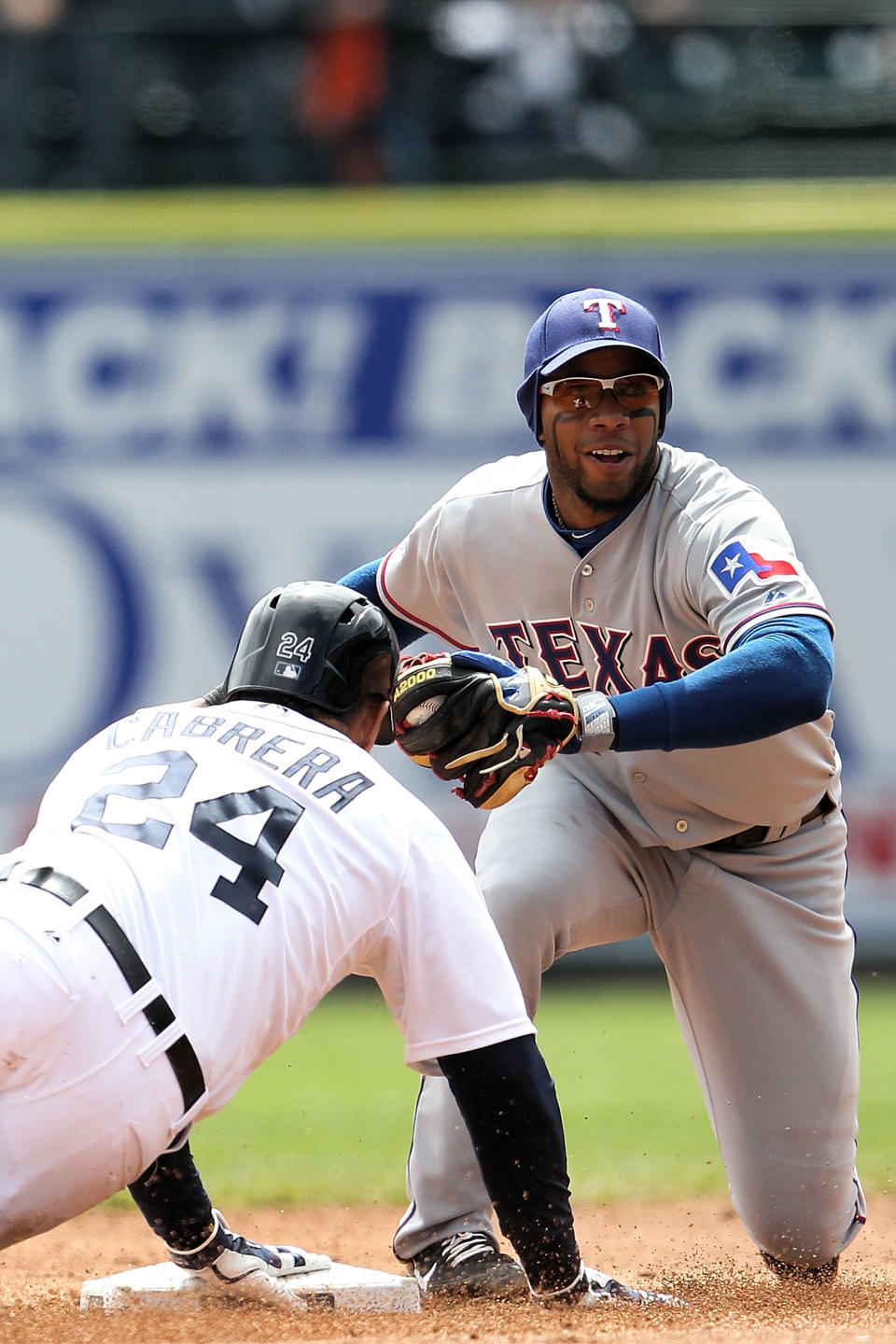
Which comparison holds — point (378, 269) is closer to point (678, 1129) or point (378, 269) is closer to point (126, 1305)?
point (678, 1129)

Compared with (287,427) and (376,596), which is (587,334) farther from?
(287,427)

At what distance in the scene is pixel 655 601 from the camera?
3.76m

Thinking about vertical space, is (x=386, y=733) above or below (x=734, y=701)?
below

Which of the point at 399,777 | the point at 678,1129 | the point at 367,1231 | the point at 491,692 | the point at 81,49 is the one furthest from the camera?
the point at 81,49

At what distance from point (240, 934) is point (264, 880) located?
93 millimetres

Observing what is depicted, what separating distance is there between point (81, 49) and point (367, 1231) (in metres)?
7.25

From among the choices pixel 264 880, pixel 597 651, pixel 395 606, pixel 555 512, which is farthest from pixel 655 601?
pixel 264 880

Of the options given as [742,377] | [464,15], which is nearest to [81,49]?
[464,15]

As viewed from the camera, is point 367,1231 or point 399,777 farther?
point 399,777

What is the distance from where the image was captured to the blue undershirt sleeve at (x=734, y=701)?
3.25m

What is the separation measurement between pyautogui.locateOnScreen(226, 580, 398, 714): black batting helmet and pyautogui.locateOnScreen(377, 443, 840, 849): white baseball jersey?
33.9 inches

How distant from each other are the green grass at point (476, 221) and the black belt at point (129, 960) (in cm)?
706

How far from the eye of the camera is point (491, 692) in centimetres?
331

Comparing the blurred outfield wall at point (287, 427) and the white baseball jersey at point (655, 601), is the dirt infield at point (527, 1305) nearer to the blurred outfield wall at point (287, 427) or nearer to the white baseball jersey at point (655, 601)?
the white baseball jersey at point (655, 601)
